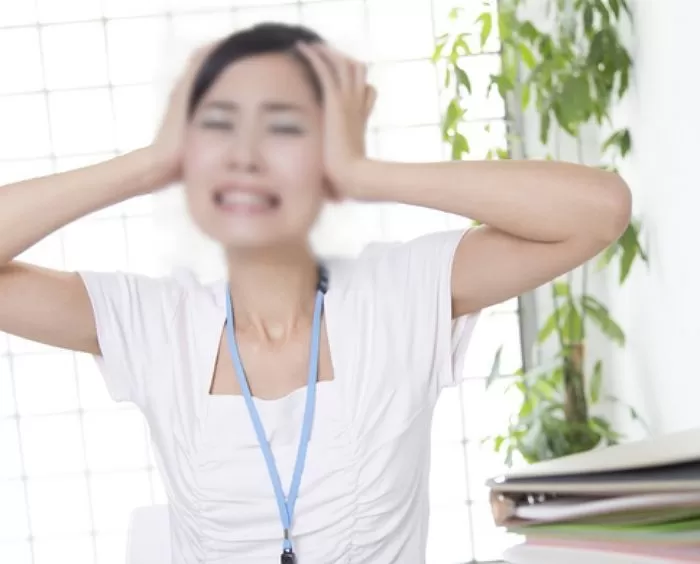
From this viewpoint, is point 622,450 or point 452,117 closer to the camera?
point 622,450

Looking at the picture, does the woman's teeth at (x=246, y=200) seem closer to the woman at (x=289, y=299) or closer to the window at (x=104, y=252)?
the woman at (x=289, y=299)

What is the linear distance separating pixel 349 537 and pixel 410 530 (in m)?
0.06

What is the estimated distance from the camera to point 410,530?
0.95 meters

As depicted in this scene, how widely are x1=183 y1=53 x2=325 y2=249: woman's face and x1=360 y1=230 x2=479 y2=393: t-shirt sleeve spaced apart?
0.14 metres

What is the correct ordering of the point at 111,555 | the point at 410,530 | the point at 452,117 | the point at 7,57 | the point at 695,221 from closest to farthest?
1. the point at 410,530
2. the point at 695,221
3. the point at 452,117
4. the point at 7,57
5. the point at 111,555

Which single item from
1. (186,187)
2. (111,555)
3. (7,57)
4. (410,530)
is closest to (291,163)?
(186,187)

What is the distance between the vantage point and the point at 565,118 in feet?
6.67

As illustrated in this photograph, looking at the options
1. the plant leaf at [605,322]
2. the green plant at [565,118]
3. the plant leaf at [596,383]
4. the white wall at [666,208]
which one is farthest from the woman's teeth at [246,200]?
Answer: the plant leaf at [596,383]

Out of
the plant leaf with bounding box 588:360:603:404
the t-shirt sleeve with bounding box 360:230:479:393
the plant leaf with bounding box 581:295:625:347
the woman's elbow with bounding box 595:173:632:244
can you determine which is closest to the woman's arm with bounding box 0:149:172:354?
the t-shirt sleeve with bounding box 360:230:479:393

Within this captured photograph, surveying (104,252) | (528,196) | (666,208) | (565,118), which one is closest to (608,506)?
(528,196)

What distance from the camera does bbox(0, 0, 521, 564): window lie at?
8.09ft

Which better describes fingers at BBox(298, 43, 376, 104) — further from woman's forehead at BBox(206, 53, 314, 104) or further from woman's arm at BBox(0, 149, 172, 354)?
woman's arm at BBox(0, 149, 172, 354)

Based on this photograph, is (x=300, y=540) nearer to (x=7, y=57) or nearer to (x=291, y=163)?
(x=291, y=163)

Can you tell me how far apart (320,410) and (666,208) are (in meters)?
1.10
